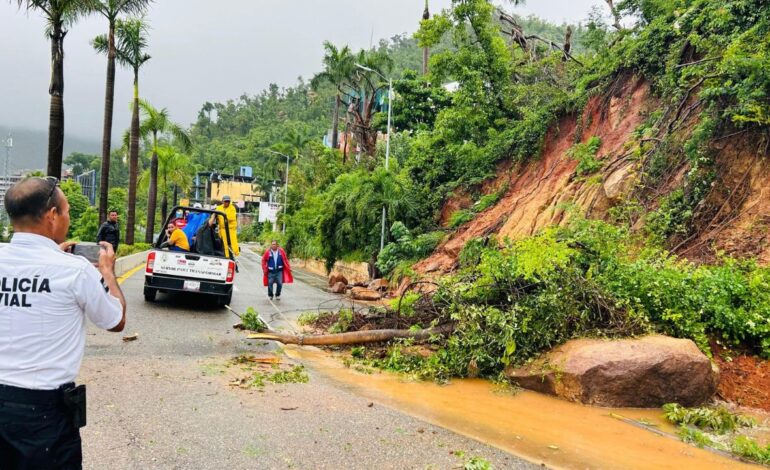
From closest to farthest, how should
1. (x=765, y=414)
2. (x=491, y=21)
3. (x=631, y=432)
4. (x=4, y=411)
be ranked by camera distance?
(x=4, y=411) < (x=631, y=432) < (x=765, y=414) < (x=491, y=21)

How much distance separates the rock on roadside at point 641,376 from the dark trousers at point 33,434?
20.8ft

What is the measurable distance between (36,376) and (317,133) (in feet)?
275

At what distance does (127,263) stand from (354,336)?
14.7 meters

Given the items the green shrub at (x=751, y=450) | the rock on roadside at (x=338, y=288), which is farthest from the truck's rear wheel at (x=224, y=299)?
the green shrub at (x=751, y=450)

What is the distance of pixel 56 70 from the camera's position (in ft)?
48.8

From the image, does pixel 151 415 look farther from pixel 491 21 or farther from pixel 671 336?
pixel 491 21

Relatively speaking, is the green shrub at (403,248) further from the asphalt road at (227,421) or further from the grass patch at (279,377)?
the grass patch at (279,377)

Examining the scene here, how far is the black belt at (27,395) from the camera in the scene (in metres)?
2.41

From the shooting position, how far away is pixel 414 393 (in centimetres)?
730

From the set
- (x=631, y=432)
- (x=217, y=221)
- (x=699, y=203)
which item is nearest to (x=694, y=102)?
(x=699, y=203)

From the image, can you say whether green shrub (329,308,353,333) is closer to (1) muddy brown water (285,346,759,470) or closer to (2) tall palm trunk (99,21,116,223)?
(1) muddy brown water (285,346,759,470)

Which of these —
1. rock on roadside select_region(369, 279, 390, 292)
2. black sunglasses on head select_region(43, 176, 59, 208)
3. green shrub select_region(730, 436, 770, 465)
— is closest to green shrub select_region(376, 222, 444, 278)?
rock on roadside select_region(369, 279, 390, 292)

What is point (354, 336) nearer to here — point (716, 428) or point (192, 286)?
point (192, 286)

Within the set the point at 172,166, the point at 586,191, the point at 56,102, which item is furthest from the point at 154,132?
the point at 586,191
